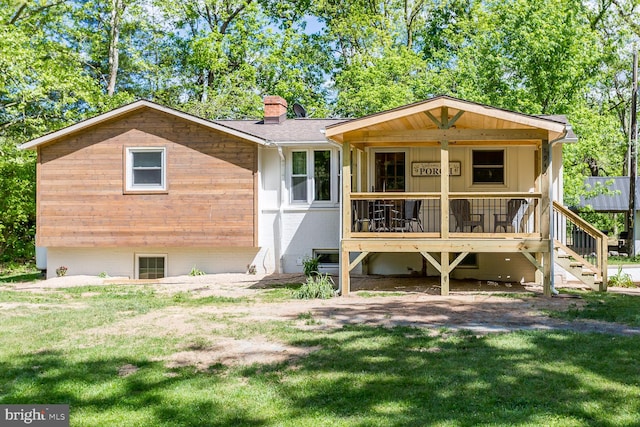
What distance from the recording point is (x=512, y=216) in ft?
44.8

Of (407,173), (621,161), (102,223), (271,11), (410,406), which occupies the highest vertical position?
(271,11)

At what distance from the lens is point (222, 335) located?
8.32 metres

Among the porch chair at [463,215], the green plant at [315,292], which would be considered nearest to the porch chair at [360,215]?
the green plant at [315,292]

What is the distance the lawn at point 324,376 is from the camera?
5.30 m

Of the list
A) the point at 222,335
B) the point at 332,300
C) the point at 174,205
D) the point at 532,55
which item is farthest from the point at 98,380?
the point at 532,55

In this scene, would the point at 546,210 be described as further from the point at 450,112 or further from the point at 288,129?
the point at 288,129

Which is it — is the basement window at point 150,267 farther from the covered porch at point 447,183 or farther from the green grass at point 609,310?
the green grass at point 609,310

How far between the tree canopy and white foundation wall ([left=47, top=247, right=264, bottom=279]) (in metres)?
4.66

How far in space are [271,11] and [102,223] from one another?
2178 centimetres

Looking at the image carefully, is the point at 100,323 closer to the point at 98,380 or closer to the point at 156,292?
the point at 98,380

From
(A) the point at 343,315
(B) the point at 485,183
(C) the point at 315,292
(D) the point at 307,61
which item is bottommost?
(A) the point at 343,315

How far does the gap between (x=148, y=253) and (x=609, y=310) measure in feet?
36.6

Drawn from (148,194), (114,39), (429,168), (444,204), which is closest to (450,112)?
(444,204)

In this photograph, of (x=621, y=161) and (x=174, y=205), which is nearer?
(x=174, y=205)
